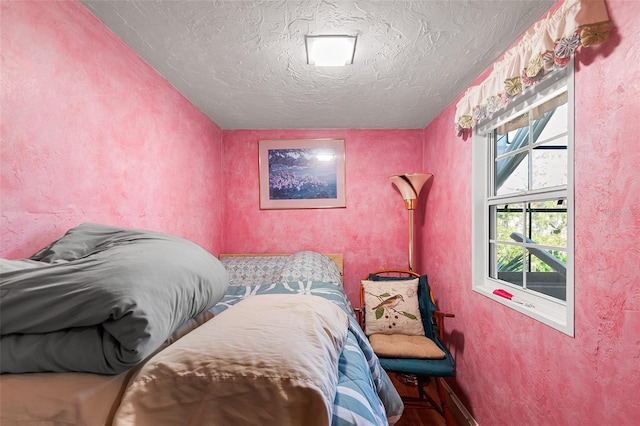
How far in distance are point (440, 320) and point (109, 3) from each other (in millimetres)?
2901

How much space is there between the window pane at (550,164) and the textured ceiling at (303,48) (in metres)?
0.65

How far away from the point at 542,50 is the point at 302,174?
7.57ft

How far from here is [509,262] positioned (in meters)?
2.27

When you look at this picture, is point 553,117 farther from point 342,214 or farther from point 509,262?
point 342,214

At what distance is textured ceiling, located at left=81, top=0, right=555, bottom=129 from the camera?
4.58ft

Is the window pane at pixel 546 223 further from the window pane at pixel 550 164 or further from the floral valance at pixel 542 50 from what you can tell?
the floral valance at pixel 542 50

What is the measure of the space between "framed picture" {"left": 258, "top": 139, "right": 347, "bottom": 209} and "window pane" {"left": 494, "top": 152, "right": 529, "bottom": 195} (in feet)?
5.06

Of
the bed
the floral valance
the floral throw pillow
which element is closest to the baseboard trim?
the floral throw pillow

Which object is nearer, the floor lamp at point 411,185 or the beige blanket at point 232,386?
the beige blanket at point 232,386

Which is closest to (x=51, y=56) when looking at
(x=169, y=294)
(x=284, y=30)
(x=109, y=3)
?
(x=109, y=3)

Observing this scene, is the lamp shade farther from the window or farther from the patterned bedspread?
the patterned bedspread

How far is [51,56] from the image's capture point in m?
1.22

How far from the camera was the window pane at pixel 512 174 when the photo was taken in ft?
6.10

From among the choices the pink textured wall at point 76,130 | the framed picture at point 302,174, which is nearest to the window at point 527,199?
the framed picture at point 302,174
